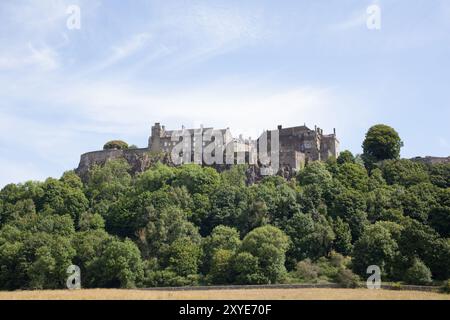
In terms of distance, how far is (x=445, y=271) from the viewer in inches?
2089

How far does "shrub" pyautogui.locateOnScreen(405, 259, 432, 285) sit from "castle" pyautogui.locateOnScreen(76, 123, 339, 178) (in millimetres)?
41473

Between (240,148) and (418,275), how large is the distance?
52.0m

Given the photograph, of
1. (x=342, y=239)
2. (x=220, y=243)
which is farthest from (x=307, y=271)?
(x=220, y=243)

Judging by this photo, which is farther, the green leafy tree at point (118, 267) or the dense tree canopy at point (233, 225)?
the green leafy tree at point (118, 267)

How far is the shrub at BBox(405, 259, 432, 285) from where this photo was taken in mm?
50531

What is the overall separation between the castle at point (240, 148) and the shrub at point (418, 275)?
4147cm

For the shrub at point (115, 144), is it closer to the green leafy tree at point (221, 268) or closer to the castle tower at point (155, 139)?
the castle tower at point (155, 139)

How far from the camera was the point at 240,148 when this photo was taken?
10000 cm

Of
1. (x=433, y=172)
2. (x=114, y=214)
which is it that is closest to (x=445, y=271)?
(x=433, y=172)

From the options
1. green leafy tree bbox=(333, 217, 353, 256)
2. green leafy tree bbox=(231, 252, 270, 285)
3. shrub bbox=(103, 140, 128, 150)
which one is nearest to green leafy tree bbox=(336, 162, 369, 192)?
green leafy tree bbox=(333, 217, 353, 256)

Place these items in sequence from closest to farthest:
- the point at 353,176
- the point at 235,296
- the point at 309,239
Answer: the point at 235,296
the point at 309,239
the point at 353,176

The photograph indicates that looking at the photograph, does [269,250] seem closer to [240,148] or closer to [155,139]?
[240,148]

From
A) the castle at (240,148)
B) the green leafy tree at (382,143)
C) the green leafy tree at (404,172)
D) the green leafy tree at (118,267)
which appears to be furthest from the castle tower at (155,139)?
the green leafy tree at (118,267)

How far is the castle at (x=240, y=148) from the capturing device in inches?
3757
